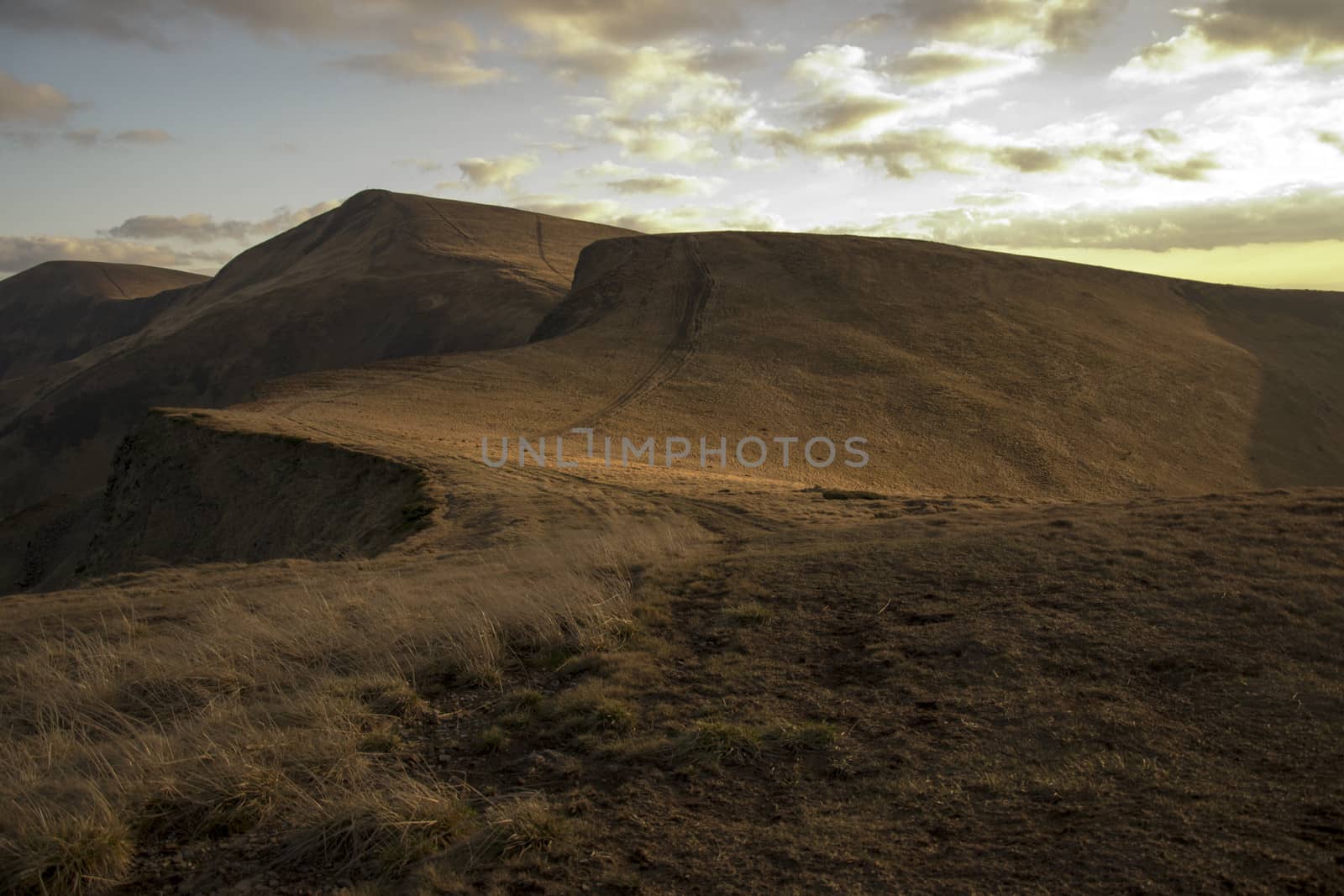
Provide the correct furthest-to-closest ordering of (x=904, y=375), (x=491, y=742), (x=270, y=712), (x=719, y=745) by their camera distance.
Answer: (x=904, y=375), (x=270, y=712), (x=491, y=742), (x=719, y=745)

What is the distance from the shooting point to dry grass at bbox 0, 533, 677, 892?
14.7 feet

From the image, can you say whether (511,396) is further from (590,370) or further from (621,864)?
(621,864)

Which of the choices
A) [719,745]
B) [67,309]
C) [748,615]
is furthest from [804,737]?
[67,309]

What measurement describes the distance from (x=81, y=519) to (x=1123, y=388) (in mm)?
43161

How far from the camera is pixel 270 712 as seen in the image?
593 centimetres

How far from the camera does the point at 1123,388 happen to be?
133 feet

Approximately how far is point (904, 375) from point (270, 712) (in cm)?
3538

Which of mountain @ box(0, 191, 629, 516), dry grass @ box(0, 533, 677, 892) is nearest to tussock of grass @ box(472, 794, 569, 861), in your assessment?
dry grass @ box(0, 533, 677, 892)

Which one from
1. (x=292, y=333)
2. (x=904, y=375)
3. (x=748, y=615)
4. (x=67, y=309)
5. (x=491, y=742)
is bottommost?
(x=491, y=742)

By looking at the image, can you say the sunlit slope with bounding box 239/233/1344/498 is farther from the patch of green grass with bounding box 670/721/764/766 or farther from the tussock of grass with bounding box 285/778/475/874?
the tussock of grass with bounding box 285/778/475/874

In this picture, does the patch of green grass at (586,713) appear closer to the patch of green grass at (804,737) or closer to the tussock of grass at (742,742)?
the tussock of grass at (742,742)

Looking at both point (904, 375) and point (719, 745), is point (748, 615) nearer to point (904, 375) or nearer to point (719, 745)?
point (719, 745)

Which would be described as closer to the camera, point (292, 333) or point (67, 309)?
point (292, 333)

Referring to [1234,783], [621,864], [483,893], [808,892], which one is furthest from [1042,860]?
[483,893]
